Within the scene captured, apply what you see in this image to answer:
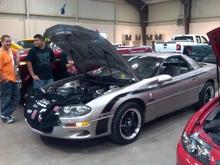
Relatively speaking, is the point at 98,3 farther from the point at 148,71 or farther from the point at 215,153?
the point at 215,153

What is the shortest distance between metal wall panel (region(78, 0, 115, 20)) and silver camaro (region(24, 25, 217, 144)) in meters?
14.3

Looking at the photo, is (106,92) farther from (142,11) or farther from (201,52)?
(142,11)

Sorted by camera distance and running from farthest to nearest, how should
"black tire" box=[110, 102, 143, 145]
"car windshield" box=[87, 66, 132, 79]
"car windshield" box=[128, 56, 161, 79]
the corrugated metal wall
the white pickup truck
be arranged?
the corrugated metal wall < the white pickup truck < "car windshield" box=[128, 56, 161, 79] < "car windshield" box=[87, 66, 132, 79] < "black tire" box=[110, 102, 143, 145]

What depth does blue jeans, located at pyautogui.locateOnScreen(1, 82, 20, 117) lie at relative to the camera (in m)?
5.52

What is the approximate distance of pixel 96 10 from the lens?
65.7 ft

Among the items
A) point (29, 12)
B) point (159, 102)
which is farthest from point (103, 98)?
point (29, 12)

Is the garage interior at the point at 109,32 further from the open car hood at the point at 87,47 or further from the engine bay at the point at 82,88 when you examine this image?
the open car hood at the point at 87,47

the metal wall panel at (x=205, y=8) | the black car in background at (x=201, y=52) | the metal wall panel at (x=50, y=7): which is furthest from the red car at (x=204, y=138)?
the metal wall panel at (x=205, y=8)

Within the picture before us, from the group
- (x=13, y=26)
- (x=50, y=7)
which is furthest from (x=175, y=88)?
(x=50, y=7)

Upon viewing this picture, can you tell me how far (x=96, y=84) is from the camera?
4902mm

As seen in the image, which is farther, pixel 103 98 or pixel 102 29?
pixel 102 29

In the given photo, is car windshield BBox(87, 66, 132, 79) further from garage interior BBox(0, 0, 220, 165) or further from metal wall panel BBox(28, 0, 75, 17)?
metal wall panel BBox(28, 0, 75, 17)

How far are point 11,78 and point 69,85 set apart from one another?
3.75 feet

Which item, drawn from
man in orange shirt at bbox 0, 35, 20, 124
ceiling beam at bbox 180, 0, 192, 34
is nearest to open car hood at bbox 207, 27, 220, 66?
man in orange shirt at bbox 0, 35, 20, 124
